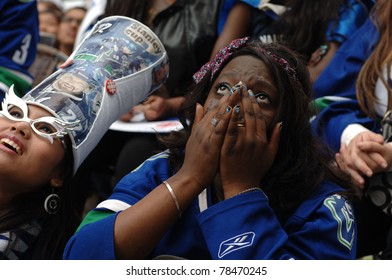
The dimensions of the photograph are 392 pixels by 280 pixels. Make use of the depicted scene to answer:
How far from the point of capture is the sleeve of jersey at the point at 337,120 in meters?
2.35

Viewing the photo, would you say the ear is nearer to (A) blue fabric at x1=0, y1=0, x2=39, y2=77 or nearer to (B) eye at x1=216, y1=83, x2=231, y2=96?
(B) eye at x1=216, y1=83, x2=231, y2=96

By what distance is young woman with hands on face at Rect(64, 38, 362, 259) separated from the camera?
5.37 feet

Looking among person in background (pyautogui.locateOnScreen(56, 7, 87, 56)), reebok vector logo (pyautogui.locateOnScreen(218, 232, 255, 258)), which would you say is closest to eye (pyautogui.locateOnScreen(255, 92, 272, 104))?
reebok vector logo (pyautogui.locateOnScreen(218, 232, 255, 258))

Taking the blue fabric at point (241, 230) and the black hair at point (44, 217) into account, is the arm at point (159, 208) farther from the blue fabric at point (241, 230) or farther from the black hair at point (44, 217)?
the black hair at point (44, 217)

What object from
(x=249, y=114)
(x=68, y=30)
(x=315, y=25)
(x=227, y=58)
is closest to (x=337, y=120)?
(x=315, y=25)

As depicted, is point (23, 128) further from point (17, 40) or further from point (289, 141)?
point (17, 40)

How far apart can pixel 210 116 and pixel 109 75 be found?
49 cm

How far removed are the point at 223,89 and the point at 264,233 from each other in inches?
17.1

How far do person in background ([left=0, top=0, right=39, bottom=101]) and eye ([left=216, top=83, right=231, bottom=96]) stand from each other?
3.59 feet
